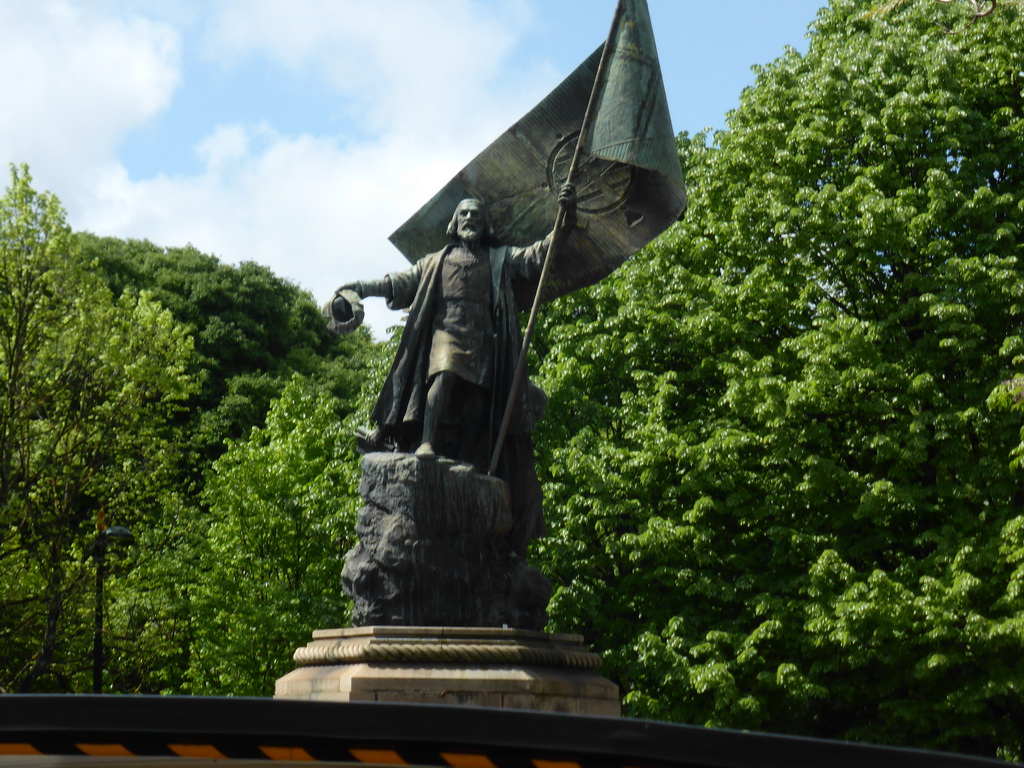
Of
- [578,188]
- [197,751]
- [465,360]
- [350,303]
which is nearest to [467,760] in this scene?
[197,751]

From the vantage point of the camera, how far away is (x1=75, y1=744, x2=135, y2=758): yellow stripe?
6.02 ft

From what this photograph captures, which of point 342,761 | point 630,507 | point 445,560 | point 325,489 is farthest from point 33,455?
point 342,761

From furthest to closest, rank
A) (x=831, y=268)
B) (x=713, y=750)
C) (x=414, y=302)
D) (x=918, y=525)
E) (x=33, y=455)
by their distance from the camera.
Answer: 1. (x=33, y=455)
2. (x=831, y=268)
3. (x=918, y=525)
4. (x=414, y=302)
5. (x=713, y=750)

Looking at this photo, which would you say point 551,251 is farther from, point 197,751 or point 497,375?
point 197,751

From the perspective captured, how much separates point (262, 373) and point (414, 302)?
27418mm

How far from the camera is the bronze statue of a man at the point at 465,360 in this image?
34.4 feet

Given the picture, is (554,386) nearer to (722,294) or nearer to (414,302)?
(722,294)

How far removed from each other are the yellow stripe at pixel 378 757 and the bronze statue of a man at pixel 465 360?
27.7 feet

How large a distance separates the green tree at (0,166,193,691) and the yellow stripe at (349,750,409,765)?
20.6 m

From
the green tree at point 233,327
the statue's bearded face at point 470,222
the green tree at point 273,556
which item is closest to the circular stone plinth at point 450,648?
the statue's bearded face at point 470,222

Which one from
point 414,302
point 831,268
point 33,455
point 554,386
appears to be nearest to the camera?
point 414,302

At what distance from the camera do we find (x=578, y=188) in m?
11.4

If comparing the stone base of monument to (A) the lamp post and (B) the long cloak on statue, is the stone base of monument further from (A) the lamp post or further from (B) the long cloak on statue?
(A) the lamp post

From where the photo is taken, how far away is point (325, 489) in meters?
24.0
